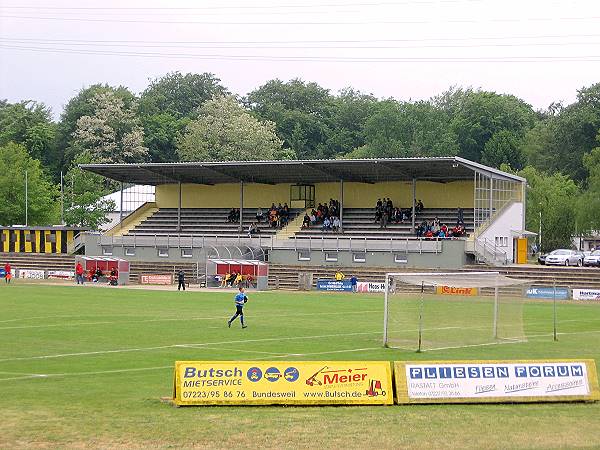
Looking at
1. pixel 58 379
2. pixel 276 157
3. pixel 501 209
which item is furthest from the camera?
pixel 276 157

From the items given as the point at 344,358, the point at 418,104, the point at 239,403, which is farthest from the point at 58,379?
the point at 418,104

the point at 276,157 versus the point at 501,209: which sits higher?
the point at 276,157

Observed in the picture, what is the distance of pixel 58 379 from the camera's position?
27.8m

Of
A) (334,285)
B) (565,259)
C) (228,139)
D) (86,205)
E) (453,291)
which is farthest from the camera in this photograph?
(228,139)

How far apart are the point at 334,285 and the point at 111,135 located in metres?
75.9

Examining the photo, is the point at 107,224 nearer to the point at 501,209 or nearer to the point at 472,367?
the point at 501,209

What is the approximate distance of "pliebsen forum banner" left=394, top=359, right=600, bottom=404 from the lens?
78.2 feet

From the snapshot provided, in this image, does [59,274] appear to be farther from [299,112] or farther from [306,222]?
[299,112]

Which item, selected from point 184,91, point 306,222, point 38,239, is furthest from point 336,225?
point 184,91

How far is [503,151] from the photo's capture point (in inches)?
6235

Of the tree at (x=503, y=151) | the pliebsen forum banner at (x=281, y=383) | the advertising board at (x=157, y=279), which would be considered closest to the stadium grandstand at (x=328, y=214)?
the advertising board at (x=157, y=279)

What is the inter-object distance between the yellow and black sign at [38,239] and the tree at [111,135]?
45.5 m

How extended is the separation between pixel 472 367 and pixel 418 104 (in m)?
138

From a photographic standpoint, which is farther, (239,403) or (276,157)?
(276,157)
